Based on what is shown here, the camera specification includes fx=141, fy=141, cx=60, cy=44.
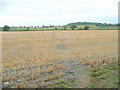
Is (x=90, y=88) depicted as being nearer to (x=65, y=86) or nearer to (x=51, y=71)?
(x=65, y=86)

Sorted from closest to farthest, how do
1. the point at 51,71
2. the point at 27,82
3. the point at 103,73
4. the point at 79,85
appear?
the point at 79,85 < the point at 27,82 < the point at 103,73 < the point at 51,71

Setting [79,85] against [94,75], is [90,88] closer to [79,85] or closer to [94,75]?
[79,85]

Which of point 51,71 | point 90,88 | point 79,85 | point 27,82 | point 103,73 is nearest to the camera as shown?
point 90,88

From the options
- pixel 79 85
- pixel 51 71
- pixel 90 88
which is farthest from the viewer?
pixel 51 71

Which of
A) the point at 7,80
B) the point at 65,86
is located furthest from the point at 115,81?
the point at 7,80

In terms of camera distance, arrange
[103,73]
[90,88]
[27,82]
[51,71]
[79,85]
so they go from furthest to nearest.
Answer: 1. [51,71]
2. [103,73]
3. [27,82]
4. [79,85]
5. [90,88]

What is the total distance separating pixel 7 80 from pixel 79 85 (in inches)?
103

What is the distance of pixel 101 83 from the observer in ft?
13.8

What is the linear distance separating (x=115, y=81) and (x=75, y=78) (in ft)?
4.17

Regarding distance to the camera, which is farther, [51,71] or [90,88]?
[51,71]

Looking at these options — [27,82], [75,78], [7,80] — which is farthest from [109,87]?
[7,80]

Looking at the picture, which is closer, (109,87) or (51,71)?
(109,87)

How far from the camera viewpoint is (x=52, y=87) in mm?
4031

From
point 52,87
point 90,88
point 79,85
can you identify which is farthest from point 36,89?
point 90,88
